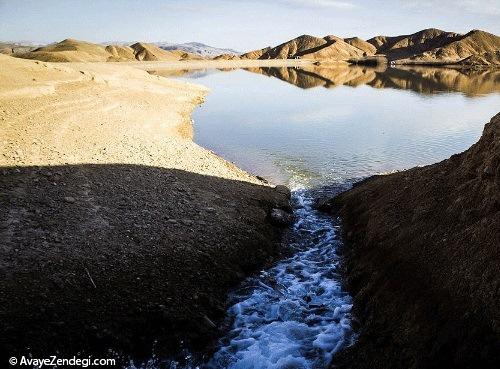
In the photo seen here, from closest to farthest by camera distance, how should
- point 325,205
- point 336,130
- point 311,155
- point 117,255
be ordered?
point 117,255
point 325,205
point 311,155
point 336,130

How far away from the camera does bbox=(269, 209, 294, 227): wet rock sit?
57.5 ft

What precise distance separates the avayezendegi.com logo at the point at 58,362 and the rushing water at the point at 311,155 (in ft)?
5.22

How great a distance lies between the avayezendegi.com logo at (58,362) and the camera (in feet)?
28.5

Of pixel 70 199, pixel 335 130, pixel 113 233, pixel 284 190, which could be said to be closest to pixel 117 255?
pixel 113 233

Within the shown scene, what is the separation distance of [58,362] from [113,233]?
529 centimetres

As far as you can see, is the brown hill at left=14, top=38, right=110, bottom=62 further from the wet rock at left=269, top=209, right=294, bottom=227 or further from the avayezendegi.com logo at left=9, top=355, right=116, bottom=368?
the avayezendegi.com logo at left=9, top=355, right=116, bottom=368

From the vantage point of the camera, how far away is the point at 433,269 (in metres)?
10.4

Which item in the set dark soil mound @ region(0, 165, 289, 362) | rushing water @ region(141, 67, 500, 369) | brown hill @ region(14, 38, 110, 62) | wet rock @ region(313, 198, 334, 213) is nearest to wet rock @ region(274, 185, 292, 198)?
rushing water @ region(141, 67, 500, 369)

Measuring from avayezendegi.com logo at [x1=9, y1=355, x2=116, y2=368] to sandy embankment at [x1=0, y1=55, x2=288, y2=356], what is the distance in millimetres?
212

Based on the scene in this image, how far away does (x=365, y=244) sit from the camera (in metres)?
14.4

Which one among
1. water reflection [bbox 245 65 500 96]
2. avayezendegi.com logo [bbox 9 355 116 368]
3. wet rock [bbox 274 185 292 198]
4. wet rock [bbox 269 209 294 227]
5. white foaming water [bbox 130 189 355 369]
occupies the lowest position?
white foaming water [bbox 130 189 355 369]

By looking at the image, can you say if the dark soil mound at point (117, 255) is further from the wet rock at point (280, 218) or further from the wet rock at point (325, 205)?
the wet rock at point (325, 205)

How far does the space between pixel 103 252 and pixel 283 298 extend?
5935 mm

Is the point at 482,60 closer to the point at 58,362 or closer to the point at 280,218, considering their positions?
the point at 280,218
